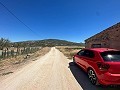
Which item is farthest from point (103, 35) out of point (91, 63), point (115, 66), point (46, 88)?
point (46, 88)

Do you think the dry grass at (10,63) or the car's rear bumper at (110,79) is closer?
the car's rear bumper at (110,79)

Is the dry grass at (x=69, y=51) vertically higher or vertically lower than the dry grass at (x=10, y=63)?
higher

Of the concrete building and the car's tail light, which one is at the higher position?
the concrete building

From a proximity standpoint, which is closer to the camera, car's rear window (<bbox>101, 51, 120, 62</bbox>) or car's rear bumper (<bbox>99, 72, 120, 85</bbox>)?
car's rear bumper (<bbox>99, 72, 120, 85</bbox>)

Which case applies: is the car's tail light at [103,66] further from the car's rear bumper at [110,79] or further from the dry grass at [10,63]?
the dry grass at [10,63]

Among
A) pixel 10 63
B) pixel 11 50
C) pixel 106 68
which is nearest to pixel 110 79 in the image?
pixel 106 68

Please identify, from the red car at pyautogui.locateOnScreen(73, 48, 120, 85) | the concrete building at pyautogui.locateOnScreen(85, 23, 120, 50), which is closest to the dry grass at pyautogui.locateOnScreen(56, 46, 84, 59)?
the concrete building at pyautogui.locateOnScreen(85, 23, 120, 50)

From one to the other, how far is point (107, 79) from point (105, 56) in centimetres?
114

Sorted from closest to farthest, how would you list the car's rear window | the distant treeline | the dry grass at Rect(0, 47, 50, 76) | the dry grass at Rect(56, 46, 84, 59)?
the car's rear window, the dry grass at Rect(0, 47, 50, 76), the distant treeline, the dry grass at Rect(56, 46, 84, 59)

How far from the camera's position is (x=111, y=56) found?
607 cm

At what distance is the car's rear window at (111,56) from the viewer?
5.88 m

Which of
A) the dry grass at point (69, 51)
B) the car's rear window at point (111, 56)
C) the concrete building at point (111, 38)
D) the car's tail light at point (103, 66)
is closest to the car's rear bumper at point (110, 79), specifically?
the car's tail light at point (103, 66)

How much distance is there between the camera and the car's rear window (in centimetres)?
588

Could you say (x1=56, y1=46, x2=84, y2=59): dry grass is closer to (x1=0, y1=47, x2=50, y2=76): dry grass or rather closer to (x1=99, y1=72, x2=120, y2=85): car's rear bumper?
(x1=0, y1=47, x2=50, y2=76): dry grass
